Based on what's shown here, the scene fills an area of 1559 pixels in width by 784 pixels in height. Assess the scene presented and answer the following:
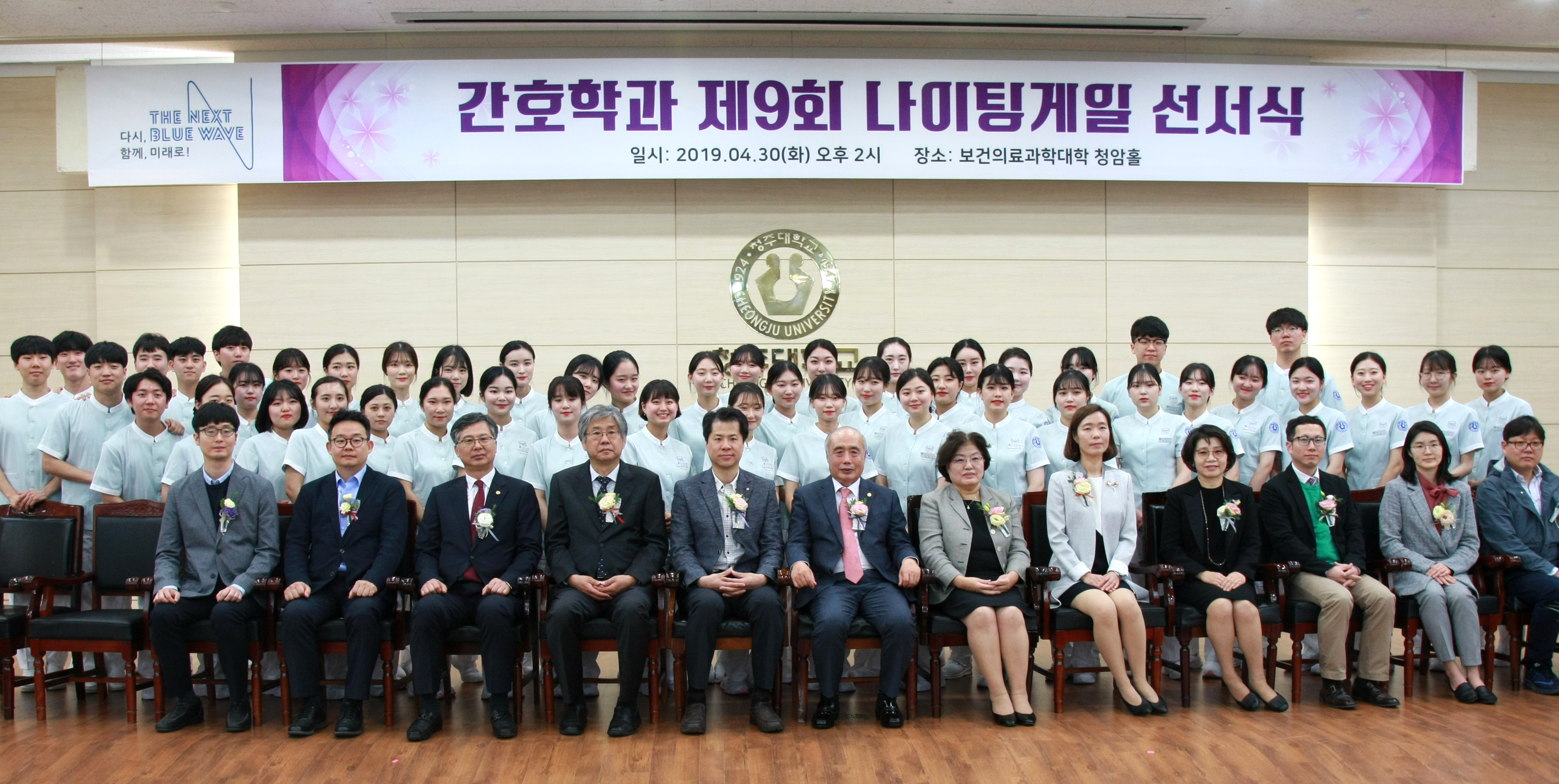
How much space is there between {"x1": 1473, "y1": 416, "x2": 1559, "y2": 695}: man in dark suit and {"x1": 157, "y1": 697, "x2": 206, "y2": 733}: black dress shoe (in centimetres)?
536

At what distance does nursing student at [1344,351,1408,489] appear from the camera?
5004mm

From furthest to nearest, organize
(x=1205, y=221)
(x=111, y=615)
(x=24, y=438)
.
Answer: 1. (x=1205, y=221)
2. (x=24, y=438)
3. (x=111, y=615)


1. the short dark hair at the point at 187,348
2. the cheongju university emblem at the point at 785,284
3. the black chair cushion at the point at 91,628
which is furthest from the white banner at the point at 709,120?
the black chair cushion at the point at 91,628

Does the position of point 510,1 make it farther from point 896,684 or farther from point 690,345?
point 896,684

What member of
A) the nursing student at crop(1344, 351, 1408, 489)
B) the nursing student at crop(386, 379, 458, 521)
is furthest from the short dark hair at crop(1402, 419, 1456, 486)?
the nursing student at crop(386, 379, 458, 521)

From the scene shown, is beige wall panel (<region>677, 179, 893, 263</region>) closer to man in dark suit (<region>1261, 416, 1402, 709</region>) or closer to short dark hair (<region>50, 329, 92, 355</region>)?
man in dark suit (<region>1261, 416, 1402, 709</region>)

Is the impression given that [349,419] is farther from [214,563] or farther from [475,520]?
[214,563]

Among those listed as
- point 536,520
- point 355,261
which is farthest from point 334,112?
point 536,520

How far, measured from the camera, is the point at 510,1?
5996mm

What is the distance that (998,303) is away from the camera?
6809 mm

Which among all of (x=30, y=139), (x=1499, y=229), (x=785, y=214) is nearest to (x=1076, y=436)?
(x=785, y=214)

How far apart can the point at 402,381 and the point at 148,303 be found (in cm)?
300

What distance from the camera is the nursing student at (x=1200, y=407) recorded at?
4.70 meters

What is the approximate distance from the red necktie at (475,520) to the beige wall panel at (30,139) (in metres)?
4.97
